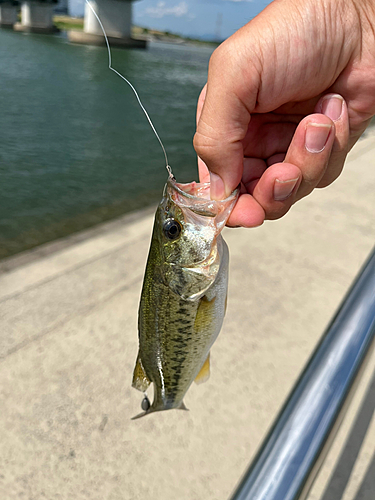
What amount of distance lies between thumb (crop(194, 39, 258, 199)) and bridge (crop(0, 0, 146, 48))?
955 inches

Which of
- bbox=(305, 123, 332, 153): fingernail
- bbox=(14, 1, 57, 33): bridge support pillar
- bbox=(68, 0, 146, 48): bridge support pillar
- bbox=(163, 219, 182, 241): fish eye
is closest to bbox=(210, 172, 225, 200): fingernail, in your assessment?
bbox=(163, 219, 182, 241): fish eye

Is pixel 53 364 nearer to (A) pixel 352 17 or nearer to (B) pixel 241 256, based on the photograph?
(B) pixel 241 256

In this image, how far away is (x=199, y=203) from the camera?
4.73 feet

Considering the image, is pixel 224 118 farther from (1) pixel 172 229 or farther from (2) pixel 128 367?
(2) pixel 128 367

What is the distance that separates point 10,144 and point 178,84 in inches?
451

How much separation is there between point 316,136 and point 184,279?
69 centimetres

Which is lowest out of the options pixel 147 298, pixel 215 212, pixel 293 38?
pixel 147 298

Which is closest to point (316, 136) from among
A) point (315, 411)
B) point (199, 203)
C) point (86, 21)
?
point (199, 203)

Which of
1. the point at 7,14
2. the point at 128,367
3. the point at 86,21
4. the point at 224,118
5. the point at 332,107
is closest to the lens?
the point at 224,118

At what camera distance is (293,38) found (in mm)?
1416

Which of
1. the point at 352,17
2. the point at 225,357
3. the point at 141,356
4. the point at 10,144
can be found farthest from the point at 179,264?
the point at 10,144

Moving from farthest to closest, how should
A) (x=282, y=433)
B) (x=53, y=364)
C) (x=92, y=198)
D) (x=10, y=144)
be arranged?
(x=10, y=144), (x=92, y=198), (x=53, y=364), (x=282, y=433)

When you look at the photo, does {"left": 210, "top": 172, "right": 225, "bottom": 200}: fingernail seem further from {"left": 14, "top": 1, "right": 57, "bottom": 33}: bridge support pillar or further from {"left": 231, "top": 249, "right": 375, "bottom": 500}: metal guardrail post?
{"left": 14, "top": 1, "right": 57, "bottom": 33}: bridge support pillar

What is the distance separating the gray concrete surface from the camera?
2.30 metres
